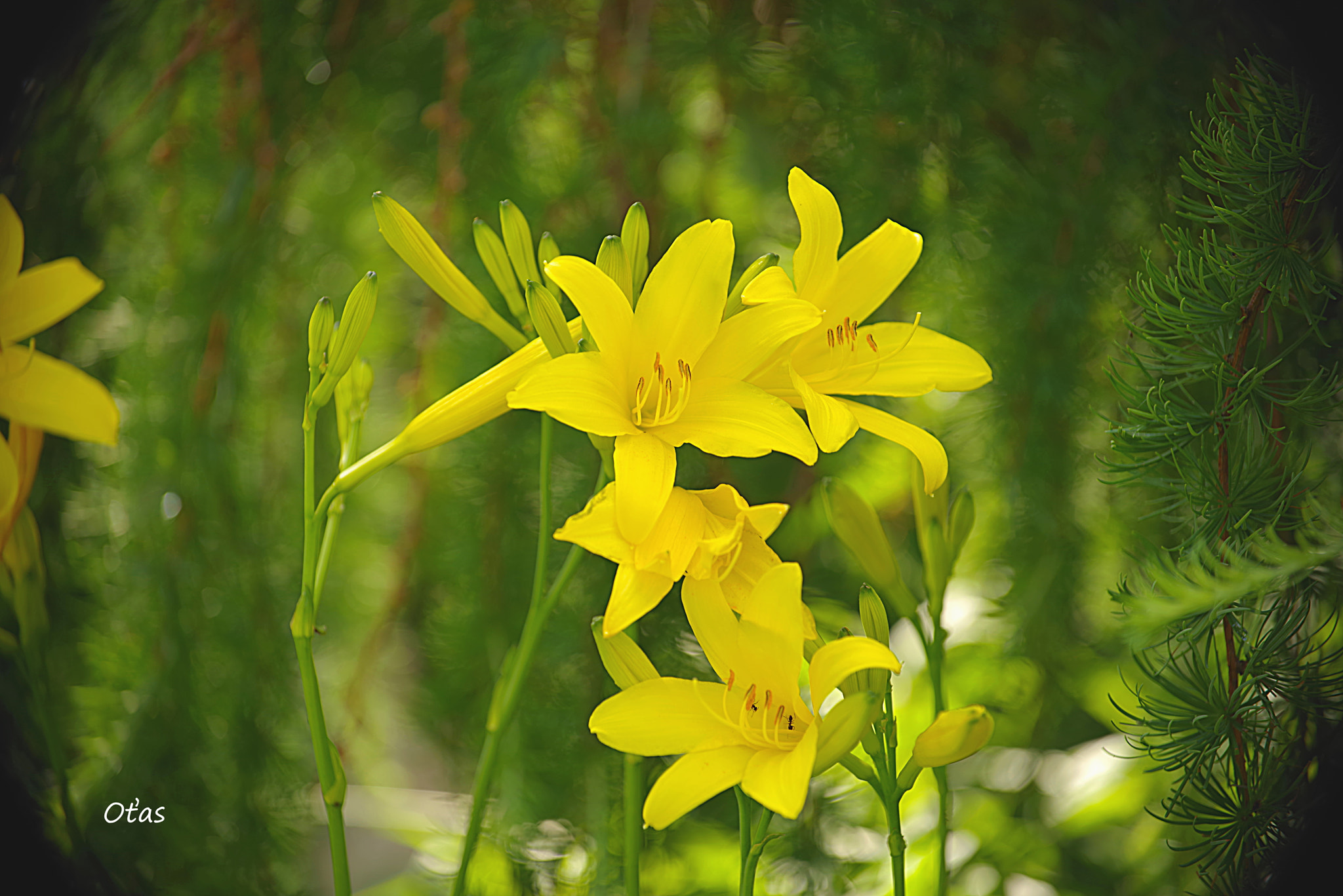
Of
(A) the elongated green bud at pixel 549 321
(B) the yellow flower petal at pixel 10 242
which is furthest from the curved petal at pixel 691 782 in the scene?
(B) the yellow flower petal at pixel 10 242

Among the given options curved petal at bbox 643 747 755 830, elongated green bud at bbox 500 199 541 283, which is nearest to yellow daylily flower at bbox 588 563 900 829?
curved petal at bbox 643 747 755 830

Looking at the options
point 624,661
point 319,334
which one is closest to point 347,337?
point 319,334

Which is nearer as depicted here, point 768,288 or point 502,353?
point 768,288

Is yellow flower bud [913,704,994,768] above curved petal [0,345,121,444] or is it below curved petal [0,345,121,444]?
below

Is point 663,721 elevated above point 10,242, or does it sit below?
below

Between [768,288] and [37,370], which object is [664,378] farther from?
[37,370]

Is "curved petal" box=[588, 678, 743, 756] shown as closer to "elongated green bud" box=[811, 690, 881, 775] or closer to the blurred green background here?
"elongated green bud" box=[811, 690, 881, 775]
